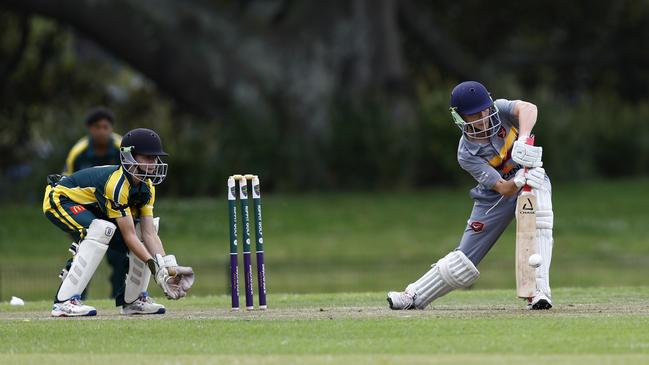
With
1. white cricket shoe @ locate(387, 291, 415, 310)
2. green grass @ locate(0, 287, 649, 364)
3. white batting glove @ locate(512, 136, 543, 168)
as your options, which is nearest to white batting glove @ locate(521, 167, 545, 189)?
white batting glove @ locate(512, 136, 543, 168)

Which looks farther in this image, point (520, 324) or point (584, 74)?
point (584, 74)

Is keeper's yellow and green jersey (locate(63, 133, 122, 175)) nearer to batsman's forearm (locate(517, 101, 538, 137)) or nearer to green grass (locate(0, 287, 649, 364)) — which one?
green grass (locate(0, 287, 649, 364))

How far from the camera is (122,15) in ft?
89.7

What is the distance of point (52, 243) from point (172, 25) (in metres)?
5.61

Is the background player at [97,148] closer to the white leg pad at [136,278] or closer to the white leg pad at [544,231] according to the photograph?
the white leg pad at [136,278]

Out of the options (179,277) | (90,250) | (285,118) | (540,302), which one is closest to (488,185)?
(540,302)

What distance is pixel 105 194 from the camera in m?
10.7

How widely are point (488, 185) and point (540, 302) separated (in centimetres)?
94

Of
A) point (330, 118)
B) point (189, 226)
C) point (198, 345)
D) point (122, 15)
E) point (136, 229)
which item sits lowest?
point (198, 345)

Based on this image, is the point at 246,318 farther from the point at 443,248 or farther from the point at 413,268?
the point at 443,248

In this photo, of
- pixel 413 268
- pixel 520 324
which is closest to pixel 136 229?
pixel 520 324

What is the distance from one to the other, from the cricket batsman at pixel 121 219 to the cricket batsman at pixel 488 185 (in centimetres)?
182

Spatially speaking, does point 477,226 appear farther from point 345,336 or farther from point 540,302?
point 345,336

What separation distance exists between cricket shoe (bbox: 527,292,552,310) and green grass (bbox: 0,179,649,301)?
27.4 ft
